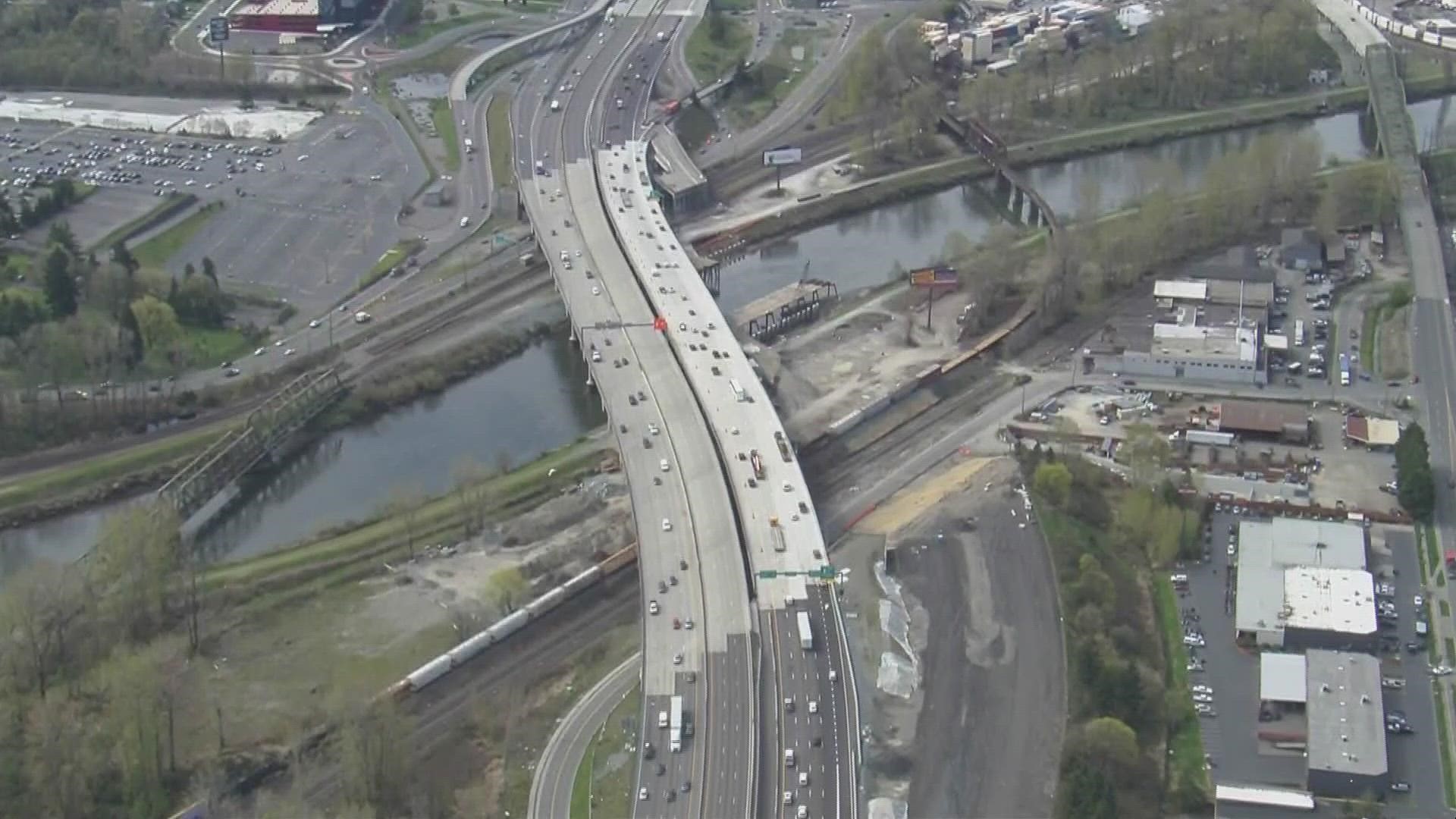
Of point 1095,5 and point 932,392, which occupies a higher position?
point 1095,5

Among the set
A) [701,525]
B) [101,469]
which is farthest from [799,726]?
[101,469]

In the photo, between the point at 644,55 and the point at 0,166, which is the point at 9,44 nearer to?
the point at 0,166

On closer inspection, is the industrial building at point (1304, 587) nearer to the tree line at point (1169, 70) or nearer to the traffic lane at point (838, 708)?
the traffic lane at point (838, 708)

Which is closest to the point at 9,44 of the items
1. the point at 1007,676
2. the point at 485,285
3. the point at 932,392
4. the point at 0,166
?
the point at 0,166

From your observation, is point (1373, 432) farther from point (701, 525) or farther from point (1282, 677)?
point (701, 525)

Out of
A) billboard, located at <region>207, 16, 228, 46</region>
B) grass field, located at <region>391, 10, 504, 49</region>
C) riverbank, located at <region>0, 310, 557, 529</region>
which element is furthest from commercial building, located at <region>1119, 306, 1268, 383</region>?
billboard, located at <region>207, 16, 228, 46</region>

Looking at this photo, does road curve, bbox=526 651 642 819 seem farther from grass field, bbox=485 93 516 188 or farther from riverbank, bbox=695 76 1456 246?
grass field, bbox=485 93 516 188

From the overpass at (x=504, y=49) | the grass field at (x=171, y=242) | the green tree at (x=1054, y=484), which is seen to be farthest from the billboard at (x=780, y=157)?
the green tree at (x=1054, y=484)

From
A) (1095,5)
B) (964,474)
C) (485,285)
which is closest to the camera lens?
(964,474)
